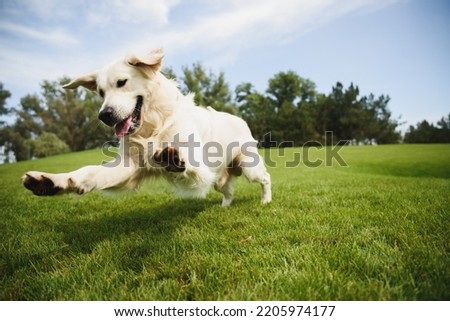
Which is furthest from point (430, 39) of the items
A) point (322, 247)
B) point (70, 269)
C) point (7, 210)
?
point (7, 210)

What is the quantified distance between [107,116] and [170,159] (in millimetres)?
855

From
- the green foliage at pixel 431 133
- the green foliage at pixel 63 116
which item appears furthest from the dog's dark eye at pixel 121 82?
the green foliage at pixel 63 116

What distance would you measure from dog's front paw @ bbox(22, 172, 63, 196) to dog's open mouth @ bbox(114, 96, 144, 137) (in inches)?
37.6

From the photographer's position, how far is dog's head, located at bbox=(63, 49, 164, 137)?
11.4 ft

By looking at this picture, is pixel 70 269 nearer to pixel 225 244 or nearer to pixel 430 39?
pixel 225 244

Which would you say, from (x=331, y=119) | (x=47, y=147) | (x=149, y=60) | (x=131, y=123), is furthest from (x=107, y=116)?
(x=331, y=119)

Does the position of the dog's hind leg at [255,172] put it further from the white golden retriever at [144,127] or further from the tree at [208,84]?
the tree at [208,84]

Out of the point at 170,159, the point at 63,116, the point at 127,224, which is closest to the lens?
the point at 170,159

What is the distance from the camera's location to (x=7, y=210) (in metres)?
5.58

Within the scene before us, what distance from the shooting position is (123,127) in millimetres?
3521

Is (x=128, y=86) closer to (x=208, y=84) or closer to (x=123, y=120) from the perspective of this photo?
(x=123, y=120)
